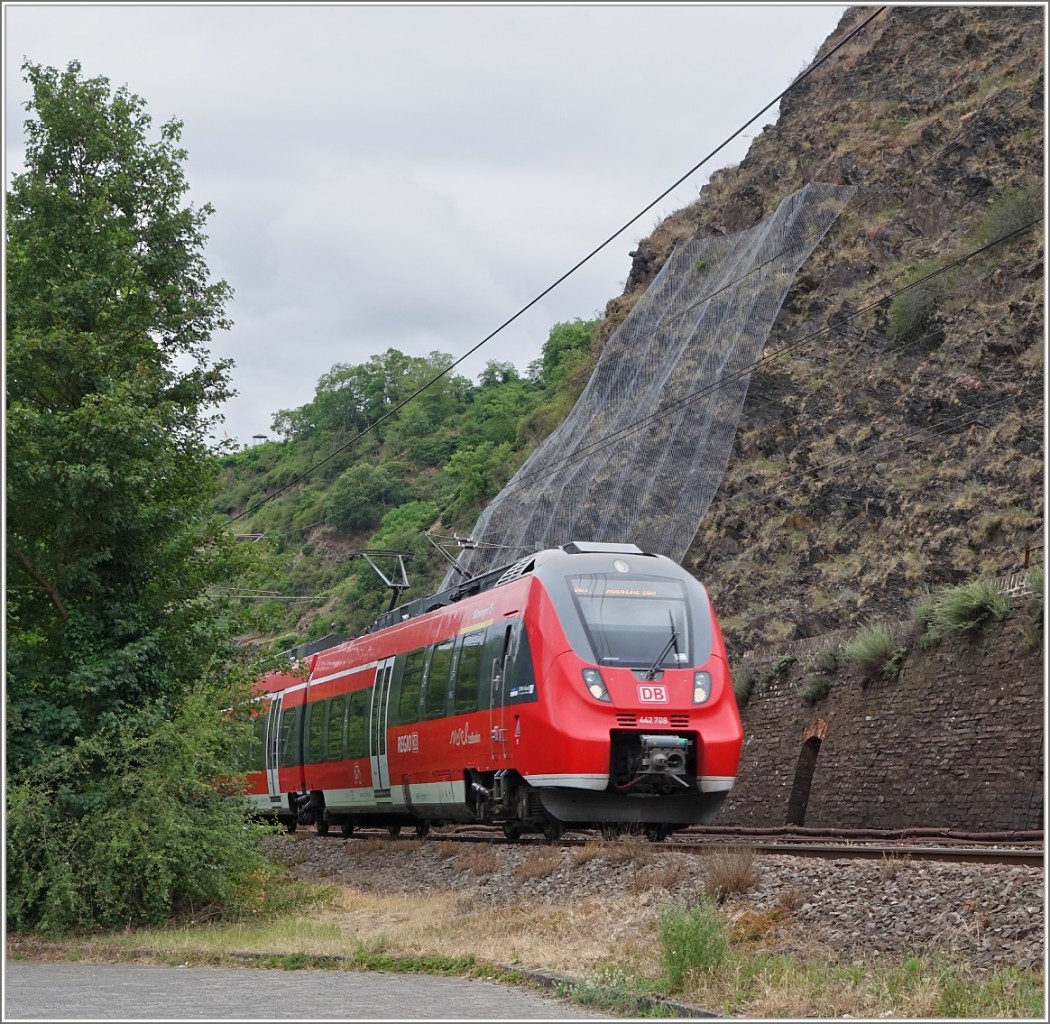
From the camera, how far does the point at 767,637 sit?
1394 inches

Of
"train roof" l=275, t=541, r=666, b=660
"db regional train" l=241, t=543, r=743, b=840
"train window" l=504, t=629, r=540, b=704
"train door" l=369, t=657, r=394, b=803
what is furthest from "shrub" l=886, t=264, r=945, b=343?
"train window" l=504, t=629, r=540, b=704

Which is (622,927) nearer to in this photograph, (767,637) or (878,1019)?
(878,1019)

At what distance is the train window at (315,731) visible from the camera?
87.0 feet

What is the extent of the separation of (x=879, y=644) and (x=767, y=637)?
11.7m

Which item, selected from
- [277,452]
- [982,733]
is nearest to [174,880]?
[982,733]

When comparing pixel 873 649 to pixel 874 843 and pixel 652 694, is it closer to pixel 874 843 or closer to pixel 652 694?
pixel 874 843

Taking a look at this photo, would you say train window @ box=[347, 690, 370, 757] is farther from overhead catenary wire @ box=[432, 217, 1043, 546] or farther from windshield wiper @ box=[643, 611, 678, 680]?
overhead catenary wire @ box=[432, 217, 1043, 546]

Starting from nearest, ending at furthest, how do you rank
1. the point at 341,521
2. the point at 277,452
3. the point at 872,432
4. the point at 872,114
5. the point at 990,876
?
the point at 990,876 < the point at 872,432 < the point at 872,114 < the point at 341,521 < the point at 277,452

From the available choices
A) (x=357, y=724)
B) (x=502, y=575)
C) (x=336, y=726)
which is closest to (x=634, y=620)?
(x=502, y=575)

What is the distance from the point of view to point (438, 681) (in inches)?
794

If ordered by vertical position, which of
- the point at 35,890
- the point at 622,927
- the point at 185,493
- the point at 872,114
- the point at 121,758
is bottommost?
the point at 622,927

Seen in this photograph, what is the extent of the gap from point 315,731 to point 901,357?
23578 mm

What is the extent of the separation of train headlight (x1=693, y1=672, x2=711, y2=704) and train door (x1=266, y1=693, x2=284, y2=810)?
1498 cm

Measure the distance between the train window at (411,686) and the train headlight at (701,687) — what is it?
5412 millimetres
